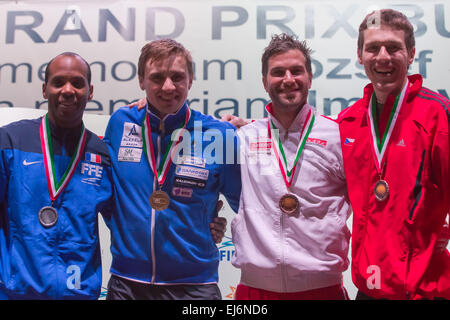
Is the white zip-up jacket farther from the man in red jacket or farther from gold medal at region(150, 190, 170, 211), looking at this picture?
gold medal at region(150, 190, 170, 211)

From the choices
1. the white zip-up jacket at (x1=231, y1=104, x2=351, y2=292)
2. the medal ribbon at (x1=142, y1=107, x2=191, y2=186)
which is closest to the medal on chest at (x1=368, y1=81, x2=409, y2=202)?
the white zip-up jacket at (x1=231, y1=104, x2=351, y2=292)

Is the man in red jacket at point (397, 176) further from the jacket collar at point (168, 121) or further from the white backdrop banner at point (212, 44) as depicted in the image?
the jacket collar at point (168, 121)

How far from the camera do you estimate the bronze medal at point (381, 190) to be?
195 cm

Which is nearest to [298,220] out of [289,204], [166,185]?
[289,204]

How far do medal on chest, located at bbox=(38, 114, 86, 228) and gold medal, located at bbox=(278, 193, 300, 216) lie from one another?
106 cm

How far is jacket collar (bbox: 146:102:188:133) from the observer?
7.64ft

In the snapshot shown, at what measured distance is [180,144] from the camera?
2.35 m

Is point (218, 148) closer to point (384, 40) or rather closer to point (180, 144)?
point (180, 144)

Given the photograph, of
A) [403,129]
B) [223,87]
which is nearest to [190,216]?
[223,87]

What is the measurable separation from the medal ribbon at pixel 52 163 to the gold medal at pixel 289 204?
41.6 inches

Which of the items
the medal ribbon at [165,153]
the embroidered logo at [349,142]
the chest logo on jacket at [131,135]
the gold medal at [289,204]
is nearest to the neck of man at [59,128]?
the chest logo on jacket at [131,135]

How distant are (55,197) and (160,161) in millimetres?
543

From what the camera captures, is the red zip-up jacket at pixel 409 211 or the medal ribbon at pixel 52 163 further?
the medal ribbon at pixel 52 163

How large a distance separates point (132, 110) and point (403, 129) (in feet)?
4.52
